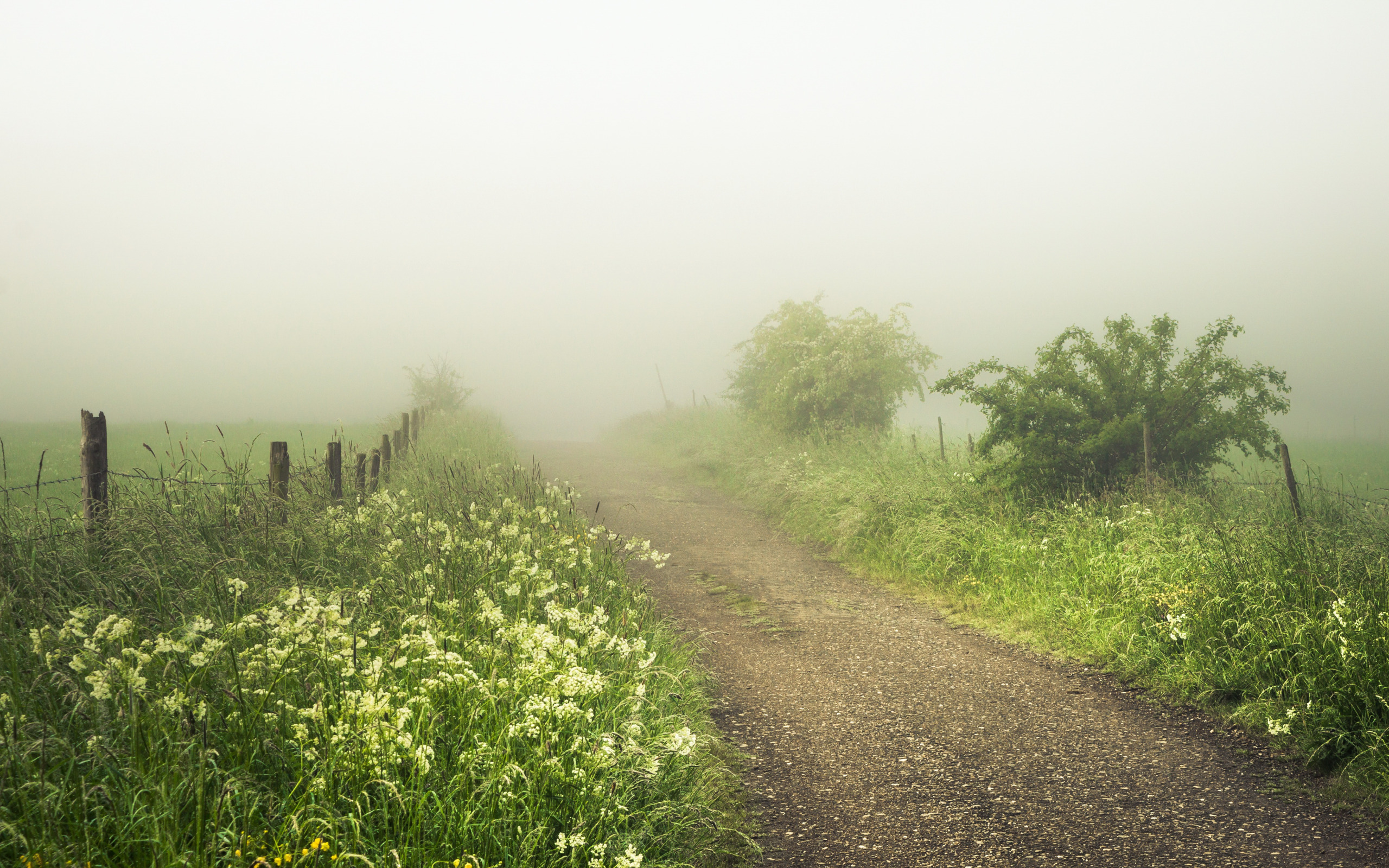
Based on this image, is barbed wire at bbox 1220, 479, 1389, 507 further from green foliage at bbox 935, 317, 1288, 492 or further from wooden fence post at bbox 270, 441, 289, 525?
wooden fence post at bbox 270, 441, 289, 525

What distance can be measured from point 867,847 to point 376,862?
2246mm

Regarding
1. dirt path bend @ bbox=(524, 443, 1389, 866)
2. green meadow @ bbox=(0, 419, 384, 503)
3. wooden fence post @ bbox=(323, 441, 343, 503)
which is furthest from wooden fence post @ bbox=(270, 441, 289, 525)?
dirt path bend @ bbox=(524, 443, 1389, 866)

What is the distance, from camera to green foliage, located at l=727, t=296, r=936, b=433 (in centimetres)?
1714

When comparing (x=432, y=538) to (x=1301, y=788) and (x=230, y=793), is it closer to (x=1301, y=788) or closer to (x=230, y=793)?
(x=230, y=793)

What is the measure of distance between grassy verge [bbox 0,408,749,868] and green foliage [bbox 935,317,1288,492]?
21.0 ft

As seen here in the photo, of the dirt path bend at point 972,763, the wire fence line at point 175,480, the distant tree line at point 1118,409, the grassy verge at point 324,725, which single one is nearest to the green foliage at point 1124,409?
the distant tree line at point 1118,409

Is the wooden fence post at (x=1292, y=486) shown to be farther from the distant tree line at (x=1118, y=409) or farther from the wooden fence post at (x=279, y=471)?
the wooden fence post at (x=279, y=471)

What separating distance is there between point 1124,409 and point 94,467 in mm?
10684

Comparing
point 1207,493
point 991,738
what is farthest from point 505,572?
point 1207,493

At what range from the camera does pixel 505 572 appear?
17.3 feet

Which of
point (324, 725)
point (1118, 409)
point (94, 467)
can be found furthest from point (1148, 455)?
point (94, 467)

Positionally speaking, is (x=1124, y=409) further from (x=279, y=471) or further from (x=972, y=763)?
(x=279, y=471)

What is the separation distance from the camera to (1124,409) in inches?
351

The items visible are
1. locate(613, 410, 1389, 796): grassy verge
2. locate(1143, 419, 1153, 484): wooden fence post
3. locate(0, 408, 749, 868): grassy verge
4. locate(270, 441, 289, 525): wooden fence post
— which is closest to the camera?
locate(0, 408, 749, 868): grassy verge
